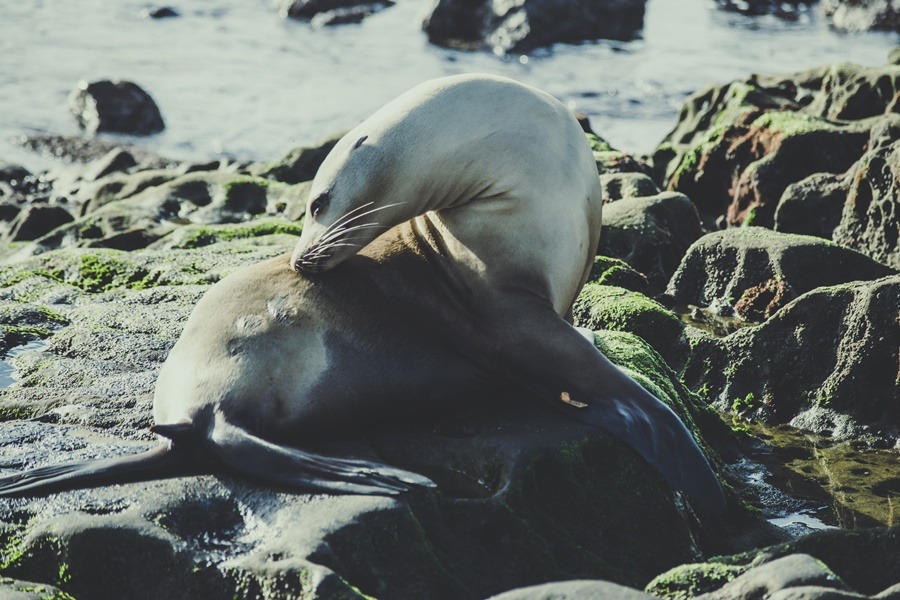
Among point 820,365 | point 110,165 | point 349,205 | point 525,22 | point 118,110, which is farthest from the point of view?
point 525,22

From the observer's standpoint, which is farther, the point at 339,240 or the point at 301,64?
the point at 301,64

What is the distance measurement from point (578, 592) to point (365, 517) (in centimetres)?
113

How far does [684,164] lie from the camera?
41.7ft

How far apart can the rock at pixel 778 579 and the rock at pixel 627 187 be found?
7.63 meters

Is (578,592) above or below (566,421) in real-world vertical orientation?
above

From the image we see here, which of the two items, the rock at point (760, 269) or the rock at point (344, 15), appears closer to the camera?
the rock at point (760, 269)

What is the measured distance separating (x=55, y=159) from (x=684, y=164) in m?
12.0

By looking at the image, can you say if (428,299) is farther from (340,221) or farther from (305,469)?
(305,469)

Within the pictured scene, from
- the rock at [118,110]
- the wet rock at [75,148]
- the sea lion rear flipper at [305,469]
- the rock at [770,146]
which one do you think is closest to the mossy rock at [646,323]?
the sea lion rear flipper at [305,469]

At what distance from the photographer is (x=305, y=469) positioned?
15.8 ft

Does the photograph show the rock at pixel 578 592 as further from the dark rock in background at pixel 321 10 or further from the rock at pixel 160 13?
the rock at pixel 160 13

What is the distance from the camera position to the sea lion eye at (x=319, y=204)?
5.70 m

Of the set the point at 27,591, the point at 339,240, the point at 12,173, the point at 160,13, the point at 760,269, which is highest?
the point at 339,240

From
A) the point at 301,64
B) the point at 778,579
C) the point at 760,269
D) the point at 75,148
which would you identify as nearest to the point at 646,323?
the point at 760,269
